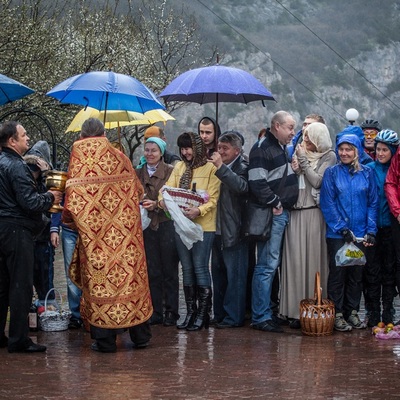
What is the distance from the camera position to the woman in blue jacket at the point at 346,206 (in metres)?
9.63

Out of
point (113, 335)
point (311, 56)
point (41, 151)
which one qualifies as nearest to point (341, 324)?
point (113, 335)

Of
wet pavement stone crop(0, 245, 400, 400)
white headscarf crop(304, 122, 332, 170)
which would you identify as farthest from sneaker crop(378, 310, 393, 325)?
white headscarf crop(304, 122, 332, 170)

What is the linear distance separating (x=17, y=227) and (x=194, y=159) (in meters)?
2.19

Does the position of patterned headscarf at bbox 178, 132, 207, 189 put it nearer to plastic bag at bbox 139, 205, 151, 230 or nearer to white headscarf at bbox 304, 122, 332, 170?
plastic bag at bbox 139, 205, 151, 230

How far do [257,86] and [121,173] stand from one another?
210cm

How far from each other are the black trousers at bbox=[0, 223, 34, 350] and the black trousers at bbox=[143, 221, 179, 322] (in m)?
1.99

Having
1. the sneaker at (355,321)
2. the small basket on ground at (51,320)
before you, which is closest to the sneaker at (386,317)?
the sneaker at (355,321)

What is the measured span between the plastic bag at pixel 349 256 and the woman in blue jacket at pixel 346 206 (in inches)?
3.7

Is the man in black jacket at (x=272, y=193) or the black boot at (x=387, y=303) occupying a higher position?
the man in black jacket at (x=272, y=193)

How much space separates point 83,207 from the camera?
337 inches

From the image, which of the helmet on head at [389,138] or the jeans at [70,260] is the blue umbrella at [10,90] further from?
the helmet on head at [389,138]

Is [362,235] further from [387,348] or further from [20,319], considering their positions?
[20,319]

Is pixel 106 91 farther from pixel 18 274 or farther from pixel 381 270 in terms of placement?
pixel 381 270

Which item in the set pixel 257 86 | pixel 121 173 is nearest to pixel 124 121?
pixel 257 86
